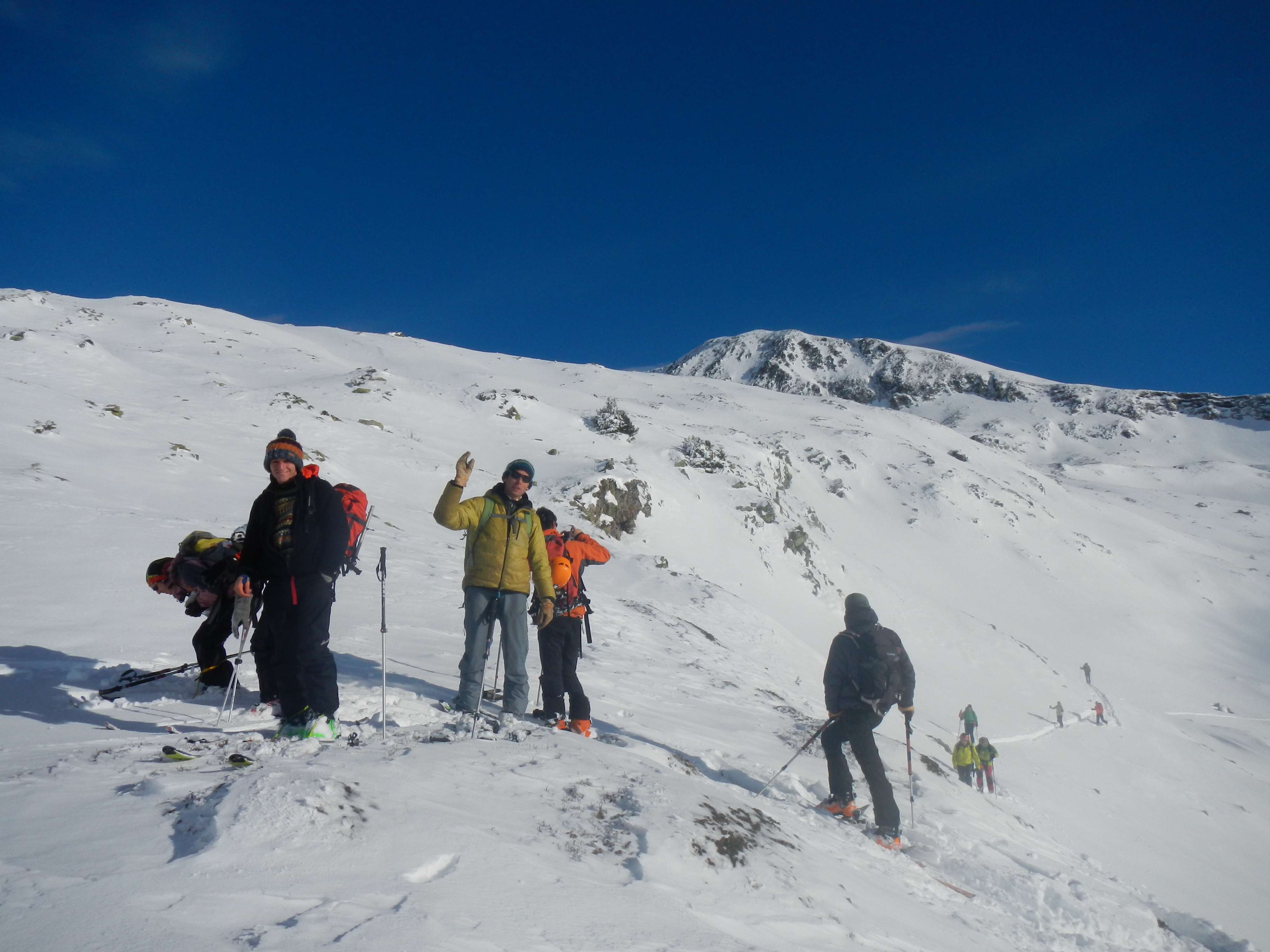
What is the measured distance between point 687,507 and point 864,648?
22654 mm

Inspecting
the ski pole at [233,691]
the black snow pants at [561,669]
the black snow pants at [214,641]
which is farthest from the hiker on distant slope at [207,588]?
the black snow pants at [561,669]

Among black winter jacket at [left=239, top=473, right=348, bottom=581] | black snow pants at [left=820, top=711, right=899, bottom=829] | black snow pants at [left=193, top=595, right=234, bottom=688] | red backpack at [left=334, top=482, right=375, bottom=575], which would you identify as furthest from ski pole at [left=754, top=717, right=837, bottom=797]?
black snow pants at [left=193, top=595, right=234, bottom=688]

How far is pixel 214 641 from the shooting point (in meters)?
5.60

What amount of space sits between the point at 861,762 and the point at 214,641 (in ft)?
18.3

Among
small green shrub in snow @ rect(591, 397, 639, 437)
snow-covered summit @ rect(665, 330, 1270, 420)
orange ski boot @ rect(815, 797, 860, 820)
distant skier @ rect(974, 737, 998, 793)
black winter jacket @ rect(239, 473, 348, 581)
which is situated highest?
snow-covered summit @ rect(665, 330, 1270, 420)

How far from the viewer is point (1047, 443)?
11062cm

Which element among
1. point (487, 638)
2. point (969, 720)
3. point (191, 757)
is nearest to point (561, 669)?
point (487, 638)

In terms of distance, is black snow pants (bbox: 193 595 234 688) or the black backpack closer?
black snow pants (bbox: 193 595 234 688)

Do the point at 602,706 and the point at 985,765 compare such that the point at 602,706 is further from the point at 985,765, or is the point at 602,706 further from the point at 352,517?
the point at 985,765

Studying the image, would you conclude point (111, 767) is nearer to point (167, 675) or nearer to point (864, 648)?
point (167, 675)

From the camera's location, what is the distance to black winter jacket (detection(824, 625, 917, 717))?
20.6 ft

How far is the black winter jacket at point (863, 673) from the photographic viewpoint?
628cm

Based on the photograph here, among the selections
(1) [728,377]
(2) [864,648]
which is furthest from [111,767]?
(1) [728,377]

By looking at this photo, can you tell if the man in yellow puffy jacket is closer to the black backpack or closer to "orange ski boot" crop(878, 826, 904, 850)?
the black backpack
